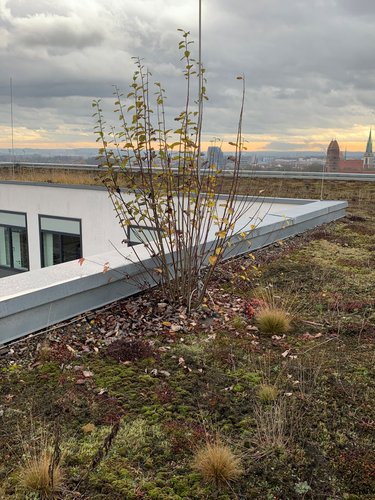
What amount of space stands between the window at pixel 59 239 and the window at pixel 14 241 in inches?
48.6

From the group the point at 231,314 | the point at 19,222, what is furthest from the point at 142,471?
the point at 19,222

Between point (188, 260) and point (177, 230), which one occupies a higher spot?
point (177, 230)

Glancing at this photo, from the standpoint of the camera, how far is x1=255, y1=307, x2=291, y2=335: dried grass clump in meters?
4.06

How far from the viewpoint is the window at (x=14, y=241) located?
20031 mm

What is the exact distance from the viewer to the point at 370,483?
223 centimetres

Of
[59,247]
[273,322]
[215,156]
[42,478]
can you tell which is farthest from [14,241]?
[42,478]

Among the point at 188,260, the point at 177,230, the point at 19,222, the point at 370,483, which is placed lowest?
the point at 19,222

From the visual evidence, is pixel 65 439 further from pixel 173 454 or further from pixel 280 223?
pixel 280 223

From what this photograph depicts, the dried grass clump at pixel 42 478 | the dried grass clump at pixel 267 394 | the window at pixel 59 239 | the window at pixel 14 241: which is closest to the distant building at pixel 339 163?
the window at pixel 59 239

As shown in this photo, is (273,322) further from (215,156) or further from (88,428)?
(88,428)

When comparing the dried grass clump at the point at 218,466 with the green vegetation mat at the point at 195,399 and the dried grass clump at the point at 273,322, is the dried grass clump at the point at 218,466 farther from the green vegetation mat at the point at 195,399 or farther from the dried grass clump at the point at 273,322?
the dried grass clump at the point at 273,322

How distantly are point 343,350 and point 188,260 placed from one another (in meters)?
1.61

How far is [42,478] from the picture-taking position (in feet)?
6.91

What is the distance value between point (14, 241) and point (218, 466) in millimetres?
19977
